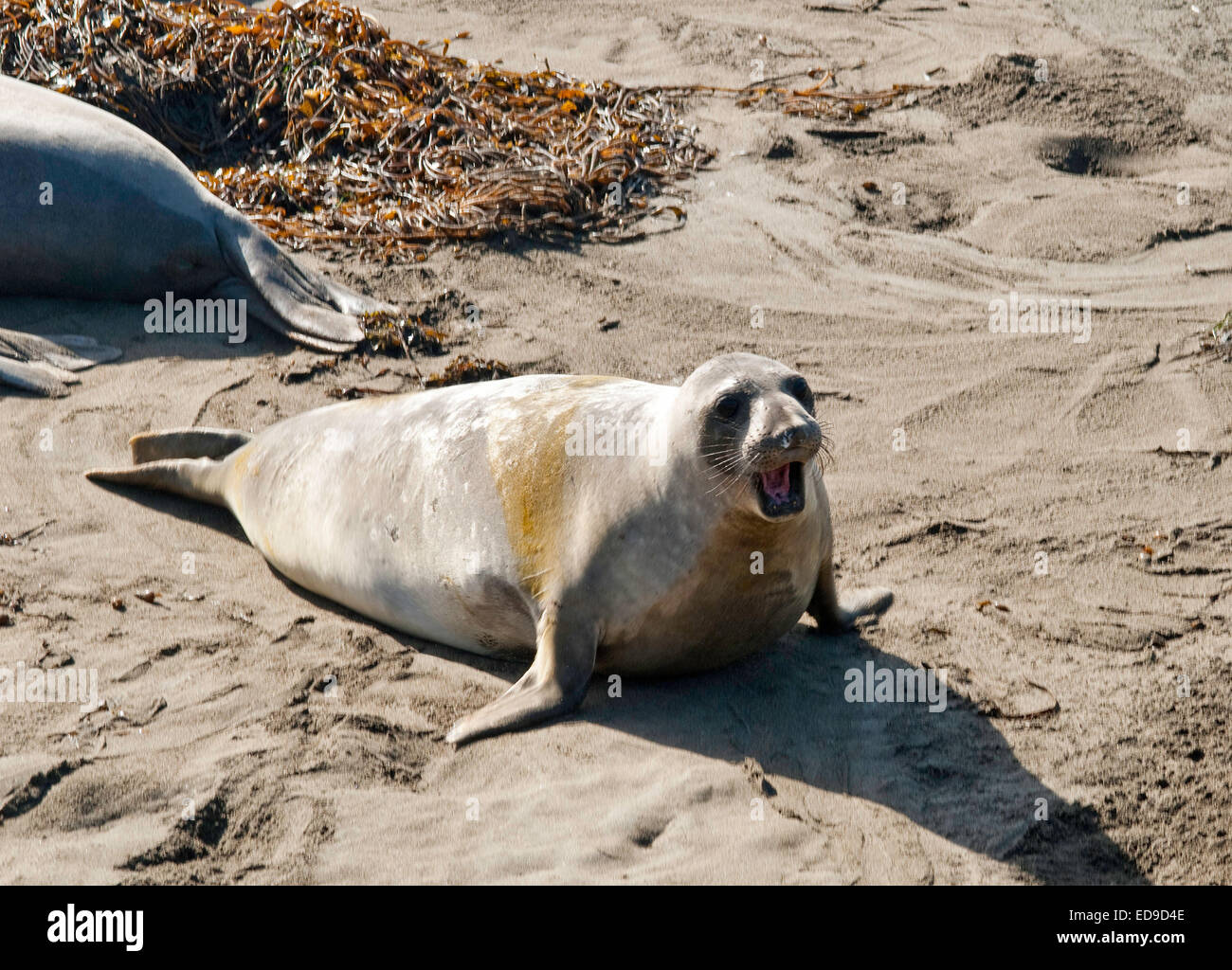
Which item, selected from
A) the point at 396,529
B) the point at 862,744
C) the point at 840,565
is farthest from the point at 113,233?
the point at 862,744

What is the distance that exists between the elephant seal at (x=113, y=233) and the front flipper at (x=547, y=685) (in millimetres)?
3382

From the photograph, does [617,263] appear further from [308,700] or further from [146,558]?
[308,700]

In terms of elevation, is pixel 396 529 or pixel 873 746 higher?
pixel 396 529

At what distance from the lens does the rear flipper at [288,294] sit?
6773 millimetres

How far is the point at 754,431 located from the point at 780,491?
0.59ft

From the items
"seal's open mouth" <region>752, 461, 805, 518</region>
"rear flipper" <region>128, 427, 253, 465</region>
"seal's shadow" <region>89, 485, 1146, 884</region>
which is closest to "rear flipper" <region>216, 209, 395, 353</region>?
"rear flipper" <region>128, 427, 253, 465</region>

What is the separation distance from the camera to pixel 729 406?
3840mm

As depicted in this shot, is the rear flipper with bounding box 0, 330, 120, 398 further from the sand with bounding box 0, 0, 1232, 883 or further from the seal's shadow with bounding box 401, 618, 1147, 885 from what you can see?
the seal's shadow with bounding box 401, 618, 1147, 885

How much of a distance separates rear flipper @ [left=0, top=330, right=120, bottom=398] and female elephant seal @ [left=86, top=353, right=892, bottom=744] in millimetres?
1911

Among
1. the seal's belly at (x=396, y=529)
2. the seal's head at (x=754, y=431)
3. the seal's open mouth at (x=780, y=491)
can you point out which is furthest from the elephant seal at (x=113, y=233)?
the seal's open mouth at (x=780, y=491)

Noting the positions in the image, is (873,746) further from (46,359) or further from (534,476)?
(46,359)

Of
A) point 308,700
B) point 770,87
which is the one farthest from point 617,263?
point 308,700

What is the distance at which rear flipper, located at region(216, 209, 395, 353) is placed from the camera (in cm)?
677

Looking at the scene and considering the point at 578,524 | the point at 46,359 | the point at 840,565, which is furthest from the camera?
the point at 46,359
